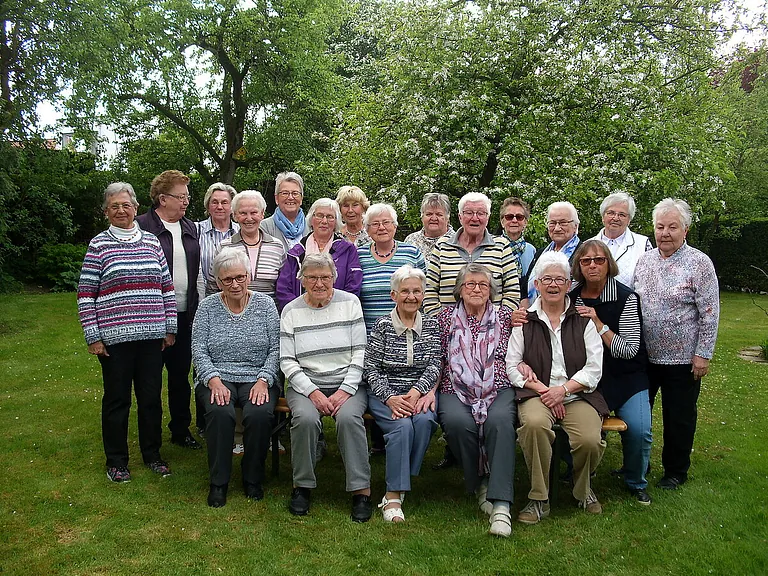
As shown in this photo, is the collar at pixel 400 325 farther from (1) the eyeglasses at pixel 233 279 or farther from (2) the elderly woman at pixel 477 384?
(1) the eyeglasses at pixel 233 279

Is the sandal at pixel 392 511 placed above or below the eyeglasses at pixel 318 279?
below

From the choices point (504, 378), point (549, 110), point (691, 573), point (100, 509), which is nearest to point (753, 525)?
point (691, 573)

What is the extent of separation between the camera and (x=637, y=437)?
4035mm

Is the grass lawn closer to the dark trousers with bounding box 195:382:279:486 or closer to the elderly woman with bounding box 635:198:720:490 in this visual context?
the dark trousers with bounding box 195:382:279:486

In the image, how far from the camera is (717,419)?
600 cm

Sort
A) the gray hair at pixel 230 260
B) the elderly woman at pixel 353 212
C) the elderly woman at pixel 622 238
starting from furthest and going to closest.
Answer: the elderly woman at pixel 353 212 → the elderly woman at pixel 622 238 → the gray hair at pixel 230 260

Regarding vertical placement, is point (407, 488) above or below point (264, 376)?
below

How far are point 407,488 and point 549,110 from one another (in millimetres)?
7859

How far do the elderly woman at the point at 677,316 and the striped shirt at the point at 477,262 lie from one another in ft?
2.92

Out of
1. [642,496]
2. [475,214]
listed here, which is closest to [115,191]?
[475,214]

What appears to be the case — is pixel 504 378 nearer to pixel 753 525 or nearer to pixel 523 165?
pixel 753 525

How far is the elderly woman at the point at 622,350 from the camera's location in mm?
4074

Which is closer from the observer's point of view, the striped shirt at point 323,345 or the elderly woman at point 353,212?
the striped shirt at point 323,345

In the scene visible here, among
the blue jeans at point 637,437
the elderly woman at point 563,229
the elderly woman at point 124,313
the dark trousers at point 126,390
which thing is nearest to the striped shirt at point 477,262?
the elderly woman at point 563,229
